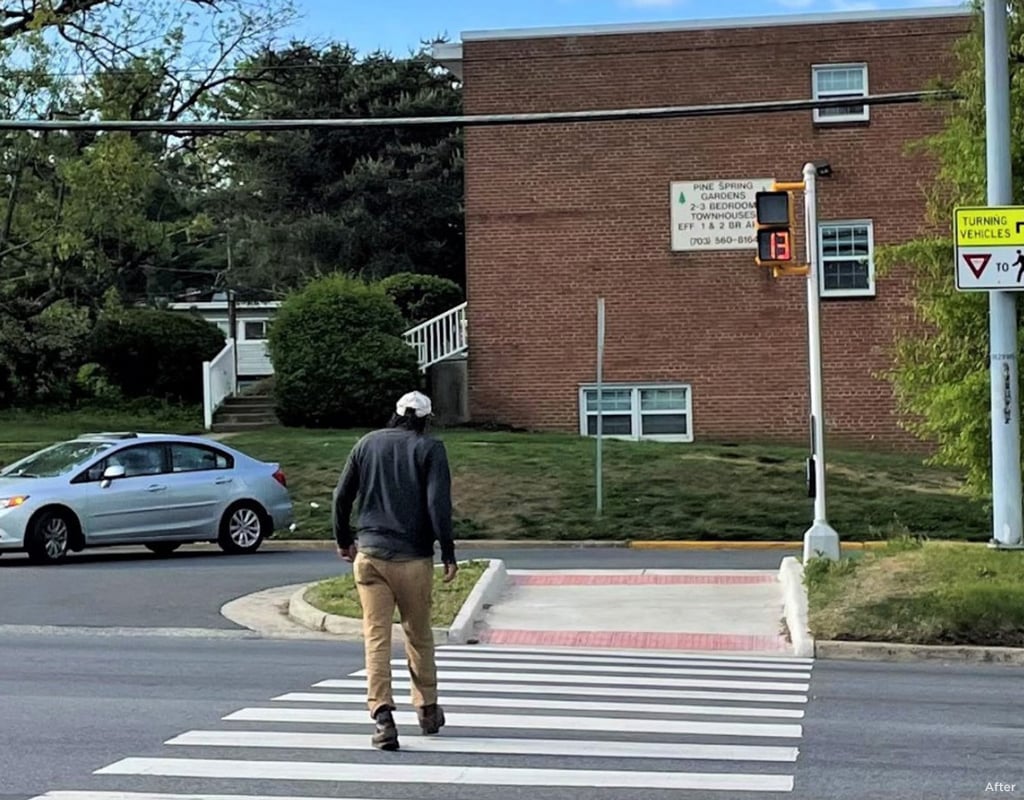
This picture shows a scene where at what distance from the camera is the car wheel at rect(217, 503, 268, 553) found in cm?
1909

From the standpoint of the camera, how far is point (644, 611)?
1373 cm

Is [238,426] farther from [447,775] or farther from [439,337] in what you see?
[447,775]

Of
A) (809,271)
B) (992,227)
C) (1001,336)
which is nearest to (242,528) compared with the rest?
(809,271)

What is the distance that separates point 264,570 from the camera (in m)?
17.0

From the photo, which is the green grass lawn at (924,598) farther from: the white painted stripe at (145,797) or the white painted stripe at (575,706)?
the white painted stripe at (145,797)

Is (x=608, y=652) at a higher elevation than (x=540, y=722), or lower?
lower

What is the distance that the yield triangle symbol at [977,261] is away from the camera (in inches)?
541

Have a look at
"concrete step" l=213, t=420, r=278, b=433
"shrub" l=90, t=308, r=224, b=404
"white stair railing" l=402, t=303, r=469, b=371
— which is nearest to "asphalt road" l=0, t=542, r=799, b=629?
"concrete step" l=213, t=420, r=278, b=433

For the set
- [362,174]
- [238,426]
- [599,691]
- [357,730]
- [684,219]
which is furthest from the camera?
[362,174]

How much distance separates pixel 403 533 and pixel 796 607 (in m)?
5.88

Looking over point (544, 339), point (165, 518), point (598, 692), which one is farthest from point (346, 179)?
point (598, 692)

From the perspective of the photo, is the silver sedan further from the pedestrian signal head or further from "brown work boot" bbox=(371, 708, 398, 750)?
"brown work boot" bbox=(371, 708, 398, 750)

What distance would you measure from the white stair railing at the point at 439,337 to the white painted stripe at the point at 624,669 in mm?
19307

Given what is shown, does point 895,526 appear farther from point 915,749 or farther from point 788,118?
point 915,749
